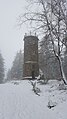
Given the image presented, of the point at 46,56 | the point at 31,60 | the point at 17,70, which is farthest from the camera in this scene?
the point at 17,70

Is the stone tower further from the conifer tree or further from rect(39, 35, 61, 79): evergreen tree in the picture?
the conifer tree

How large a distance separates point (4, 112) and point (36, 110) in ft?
6.71

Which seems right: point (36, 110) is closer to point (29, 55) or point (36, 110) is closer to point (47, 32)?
point (47, 32)

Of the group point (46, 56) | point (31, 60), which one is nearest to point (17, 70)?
point (31, 60)

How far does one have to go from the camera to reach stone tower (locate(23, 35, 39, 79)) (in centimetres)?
5314

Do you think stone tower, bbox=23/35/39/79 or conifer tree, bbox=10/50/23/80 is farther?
conifer tree, bbox=10/50/23/80

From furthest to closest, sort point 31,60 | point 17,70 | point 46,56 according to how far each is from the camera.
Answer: point 17,70
point 31,60
point 46,56

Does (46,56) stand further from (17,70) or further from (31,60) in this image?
(17,70)

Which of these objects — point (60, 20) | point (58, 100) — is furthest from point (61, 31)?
point (58, 100)

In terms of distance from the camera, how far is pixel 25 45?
5494 centimetres

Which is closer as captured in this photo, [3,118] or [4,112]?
[3,118]

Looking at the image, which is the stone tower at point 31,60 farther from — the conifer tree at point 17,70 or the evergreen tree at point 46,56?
the conifer tree at point 17,70

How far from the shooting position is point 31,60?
53531mm

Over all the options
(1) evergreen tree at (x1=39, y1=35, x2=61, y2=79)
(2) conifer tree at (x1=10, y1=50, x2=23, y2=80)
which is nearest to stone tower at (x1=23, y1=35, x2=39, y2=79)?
(1) evergreen tree at (x1=39, y1=35, x2=61, y2=79)
